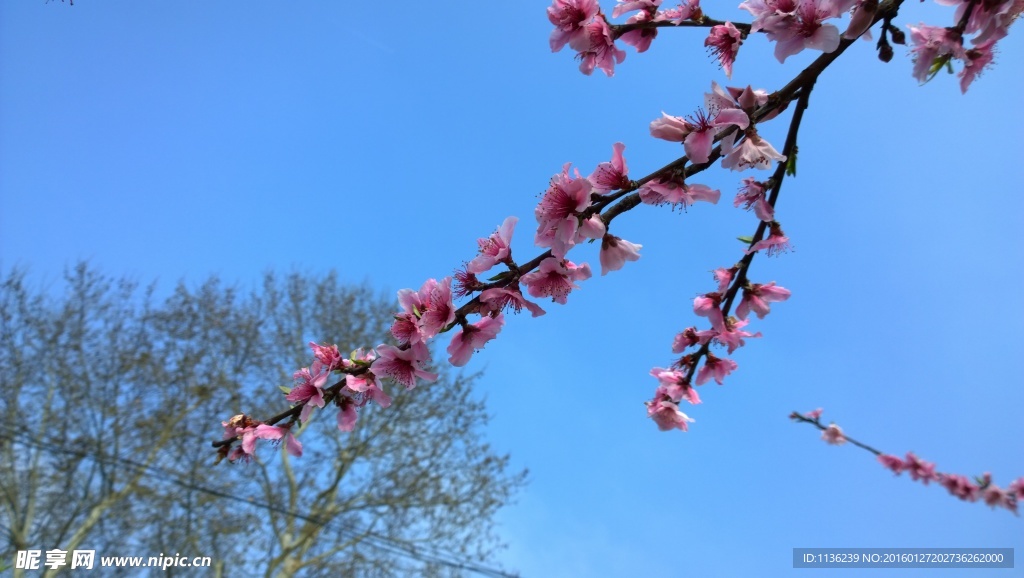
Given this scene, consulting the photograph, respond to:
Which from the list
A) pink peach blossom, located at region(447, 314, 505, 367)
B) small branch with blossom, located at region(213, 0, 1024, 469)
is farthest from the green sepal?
pink peach blossom, located at region(447, 314, 505, 367)

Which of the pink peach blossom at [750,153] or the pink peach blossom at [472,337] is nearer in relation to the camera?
the pink peach blossom at [750,153]

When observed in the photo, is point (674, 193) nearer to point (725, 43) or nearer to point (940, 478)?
point (725, 43)

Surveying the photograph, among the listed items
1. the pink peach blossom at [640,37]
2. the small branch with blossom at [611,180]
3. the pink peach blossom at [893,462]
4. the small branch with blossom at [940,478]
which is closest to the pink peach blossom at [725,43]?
the small branch with blossom at [611,180]

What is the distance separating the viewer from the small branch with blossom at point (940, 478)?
555cm

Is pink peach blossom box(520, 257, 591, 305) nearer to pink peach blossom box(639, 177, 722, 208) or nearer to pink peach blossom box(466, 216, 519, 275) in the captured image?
pink peach blossom box(466, 216, 519, 275)

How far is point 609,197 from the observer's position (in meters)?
1.35

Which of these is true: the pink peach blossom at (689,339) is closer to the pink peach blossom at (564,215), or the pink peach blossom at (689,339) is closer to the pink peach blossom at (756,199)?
the pink peach blossom at (756,199)

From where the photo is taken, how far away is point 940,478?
6105 mm

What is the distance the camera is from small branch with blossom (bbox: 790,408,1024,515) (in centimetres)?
555

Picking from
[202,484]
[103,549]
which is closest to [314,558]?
[202,484]

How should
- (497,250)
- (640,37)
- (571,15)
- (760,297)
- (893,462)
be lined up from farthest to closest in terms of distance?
(893,462)
(760,297)
(640,37)
(571,15)
(497,250)

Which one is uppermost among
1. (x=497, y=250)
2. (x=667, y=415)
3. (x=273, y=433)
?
(x=497, y=250)

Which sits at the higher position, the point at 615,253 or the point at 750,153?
the point at 750,153

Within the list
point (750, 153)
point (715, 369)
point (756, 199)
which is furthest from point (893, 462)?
point (750, 153)
